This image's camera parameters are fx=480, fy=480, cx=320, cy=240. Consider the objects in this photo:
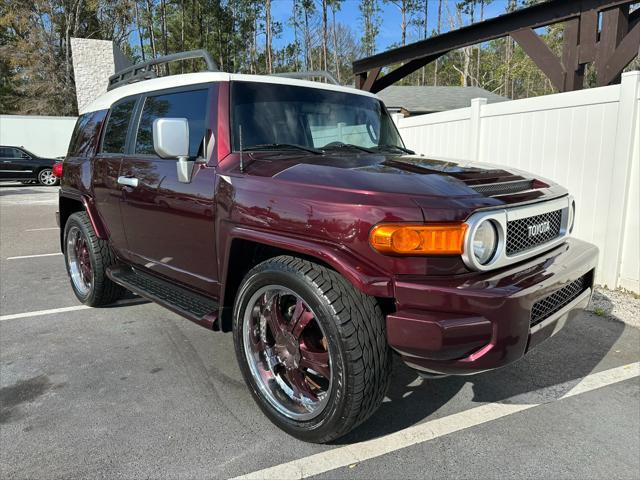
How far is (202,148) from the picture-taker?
316 cm

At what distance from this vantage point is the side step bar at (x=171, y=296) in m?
3.07

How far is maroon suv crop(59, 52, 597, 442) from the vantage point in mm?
2143

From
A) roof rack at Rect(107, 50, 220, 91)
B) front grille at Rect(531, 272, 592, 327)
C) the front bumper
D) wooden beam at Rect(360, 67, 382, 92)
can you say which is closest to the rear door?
roof rack at Rect(107, 50, 220, 91)

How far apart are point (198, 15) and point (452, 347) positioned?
49.2 m

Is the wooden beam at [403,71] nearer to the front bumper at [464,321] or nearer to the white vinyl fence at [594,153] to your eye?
the white vinyl fence at [594,153]

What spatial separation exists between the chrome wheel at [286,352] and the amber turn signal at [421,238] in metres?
0.58

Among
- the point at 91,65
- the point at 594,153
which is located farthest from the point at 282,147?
the point at 91,65

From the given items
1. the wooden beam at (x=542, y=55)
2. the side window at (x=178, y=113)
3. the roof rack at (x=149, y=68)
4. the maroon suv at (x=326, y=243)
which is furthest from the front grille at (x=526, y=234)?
Answer: the wooden beam at (x=542, y=55)

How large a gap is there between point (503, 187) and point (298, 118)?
1450mm

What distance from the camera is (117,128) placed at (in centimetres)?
423

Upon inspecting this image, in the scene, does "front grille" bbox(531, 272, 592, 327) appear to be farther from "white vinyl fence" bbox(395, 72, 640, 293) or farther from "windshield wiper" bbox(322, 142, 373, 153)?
"white vinyl fence" bbox(395, 72, 640, 293)

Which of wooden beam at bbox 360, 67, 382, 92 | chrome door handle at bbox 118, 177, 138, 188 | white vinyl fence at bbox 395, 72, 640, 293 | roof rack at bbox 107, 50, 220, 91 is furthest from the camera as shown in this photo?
wooden beam at bbox 360, 67, 382, 92

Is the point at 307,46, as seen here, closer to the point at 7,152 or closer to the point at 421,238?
the point at 7,152

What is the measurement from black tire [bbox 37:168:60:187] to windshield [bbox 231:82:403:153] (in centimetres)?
2011
